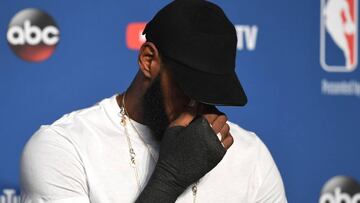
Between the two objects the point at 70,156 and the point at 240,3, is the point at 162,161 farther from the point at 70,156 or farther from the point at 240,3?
the point at 240,3

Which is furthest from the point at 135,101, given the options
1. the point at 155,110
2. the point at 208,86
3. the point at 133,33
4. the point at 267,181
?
the point at 133,33

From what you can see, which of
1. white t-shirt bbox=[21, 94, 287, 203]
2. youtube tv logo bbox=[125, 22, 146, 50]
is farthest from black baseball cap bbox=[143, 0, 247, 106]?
youtube tv logo bbox=[125, 22, 146, 50]

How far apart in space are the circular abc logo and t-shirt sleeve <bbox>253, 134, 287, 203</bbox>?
0.63 m

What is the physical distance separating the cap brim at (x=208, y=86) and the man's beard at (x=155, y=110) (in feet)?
0.14

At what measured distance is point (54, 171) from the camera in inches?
46.6

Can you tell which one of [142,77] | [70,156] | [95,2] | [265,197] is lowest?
[265,197]

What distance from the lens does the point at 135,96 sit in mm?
1232

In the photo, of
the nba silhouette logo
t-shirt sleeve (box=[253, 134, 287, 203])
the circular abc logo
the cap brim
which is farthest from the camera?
the nba silhouette logo

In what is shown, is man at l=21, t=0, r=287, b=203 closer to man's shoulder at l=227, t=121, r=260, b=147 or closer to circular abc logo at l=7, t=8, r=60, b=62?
man's shoulder at l=227, t=121, r=260, b=147

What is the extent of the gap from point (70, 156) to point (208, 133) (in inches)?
8.6

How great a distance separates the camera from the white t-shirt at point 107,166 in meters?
1.18

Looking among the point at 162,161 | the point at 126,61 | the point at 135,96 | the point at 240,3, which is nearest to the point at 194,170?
the point at 162,161

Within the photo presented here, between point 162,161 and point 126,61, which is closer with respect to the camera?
point 162,161

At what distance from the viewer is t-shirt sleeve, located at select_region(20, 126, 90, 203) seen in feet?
3.87
